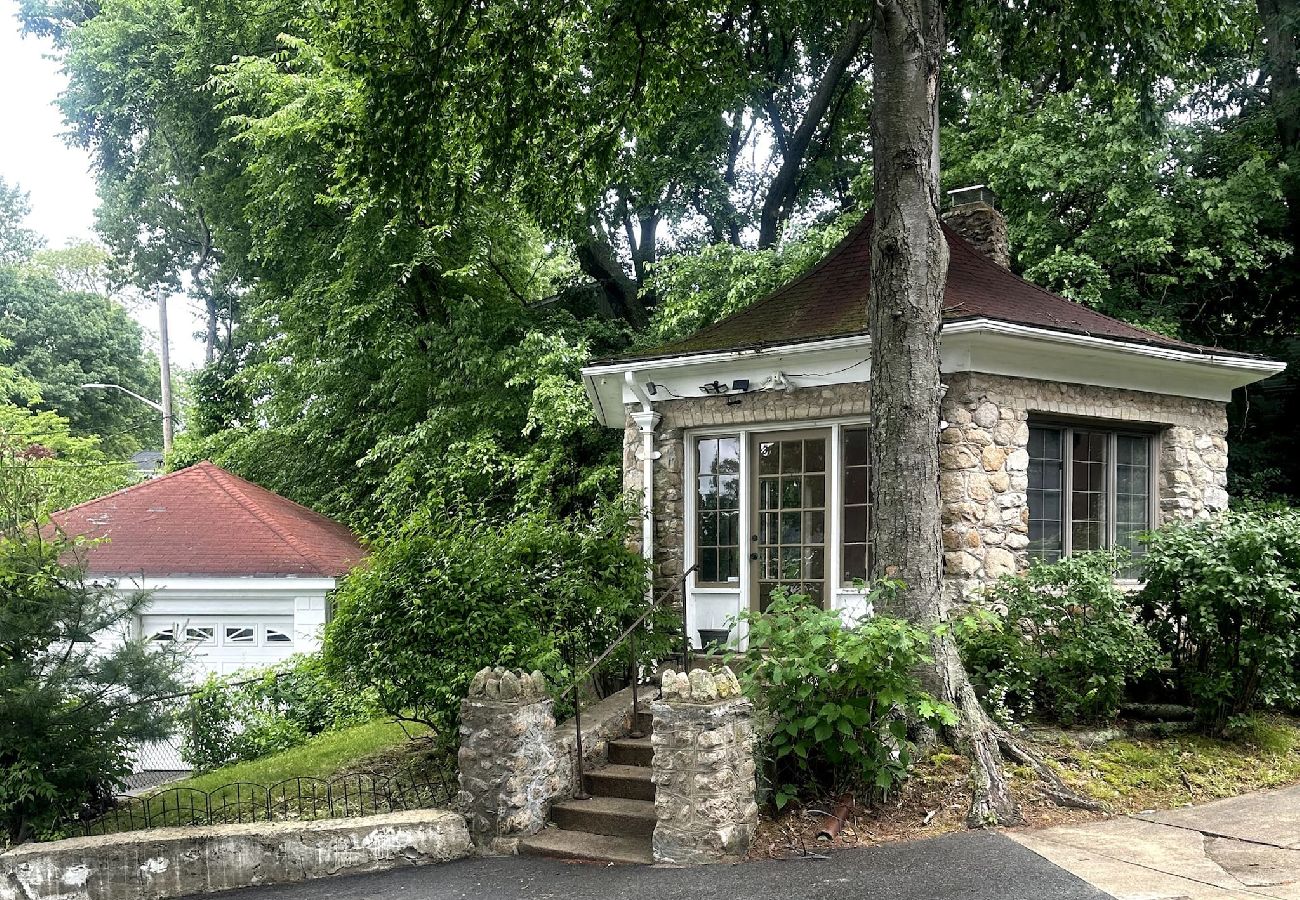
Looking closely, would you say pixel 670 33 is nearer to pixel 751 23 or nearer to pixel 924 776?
pixel 751 23

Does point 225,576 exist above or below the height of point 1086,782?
above

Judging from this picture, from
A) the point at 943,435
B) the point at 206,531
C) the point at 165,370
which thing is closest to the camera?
the point at 943,435

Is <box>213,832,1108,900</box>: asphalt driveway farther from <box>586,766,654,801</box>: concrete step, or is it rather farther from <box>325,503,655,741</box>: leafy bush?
<box>325,503,655,741</box>: leafy bush

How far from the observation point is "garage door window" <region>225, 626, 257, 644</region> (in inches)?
589

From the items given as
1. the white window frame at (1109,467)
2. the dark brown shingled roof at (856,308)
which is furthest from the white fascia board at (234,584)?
the white window frame at (1109,467)

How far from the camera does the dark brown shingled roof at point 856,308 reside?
906cm

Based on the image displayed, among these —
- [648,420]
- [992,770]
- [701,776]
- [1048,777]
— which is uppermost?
[648,420]

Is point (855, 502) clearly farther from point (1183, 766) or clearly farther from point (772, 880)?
point (772, 880)

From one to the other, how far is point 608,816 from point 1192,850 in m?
3.28

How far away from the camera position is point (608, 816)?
674cm

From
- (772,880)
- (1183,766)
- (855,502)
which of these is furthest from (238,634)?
(1183,766)

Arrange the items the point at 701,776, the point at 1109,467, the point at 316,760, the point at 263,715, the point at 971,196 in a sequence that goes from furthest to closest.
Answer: the point at 263,715, the point at 971,196, the point at 1109,467, the point at 316,760, the point at 701,776

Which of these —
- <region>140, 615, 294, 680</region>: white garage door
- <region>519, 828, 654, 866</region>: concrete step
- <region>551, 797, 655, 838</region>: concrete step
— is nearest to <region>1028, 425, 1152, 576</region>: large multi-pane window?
<region>551, 797, 655, 838</region>: concrete step

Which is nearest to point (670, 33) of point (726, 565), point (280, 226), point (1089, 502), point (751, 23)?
point (751, 23)
